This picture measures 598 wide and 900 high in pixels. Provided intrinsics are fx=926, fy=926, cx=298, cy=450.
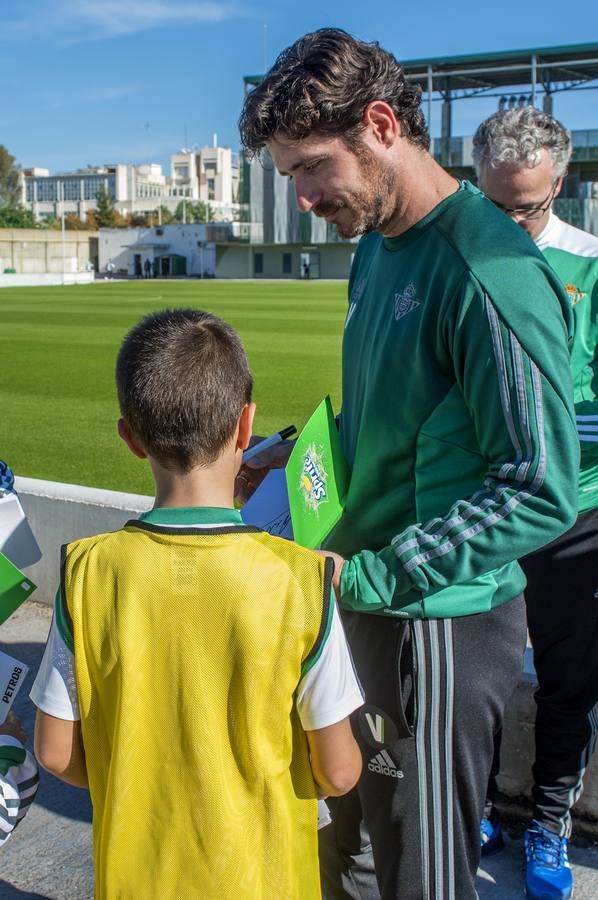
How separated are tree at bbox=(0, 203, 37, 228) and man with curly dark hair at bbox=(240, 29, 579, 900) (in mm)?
107614

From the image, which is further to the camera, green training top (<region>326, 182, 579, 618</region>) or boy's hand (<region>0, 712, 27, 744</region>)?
boy's hand (<region>0, 712, 27, 744</region>)

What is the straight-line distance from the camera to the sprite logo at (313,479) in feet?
6.51

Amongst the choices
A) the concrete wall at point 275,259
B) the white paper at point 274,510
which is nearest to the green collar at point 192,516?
the white paper at point 274,510

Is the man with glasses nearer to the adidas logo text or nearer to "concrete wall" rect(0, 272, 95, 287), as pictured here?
the adidas logo text

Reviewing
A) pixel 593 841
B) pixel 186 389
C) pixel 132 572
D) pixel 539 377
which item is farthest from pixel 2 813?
pixel 593 841

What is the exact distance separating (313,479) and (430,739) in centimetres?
61

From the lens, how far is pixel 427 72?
183 feet

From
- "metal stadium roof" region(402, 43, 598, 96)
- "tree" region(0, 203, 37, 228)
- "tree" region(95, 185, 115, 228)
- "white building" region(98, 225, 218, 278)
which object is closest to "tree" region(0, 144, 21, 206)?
"tree" region(0, 203, 37, 228)

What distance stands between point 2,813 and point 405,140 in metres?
1.69

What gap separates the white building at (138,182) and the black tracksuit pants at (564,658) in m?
158

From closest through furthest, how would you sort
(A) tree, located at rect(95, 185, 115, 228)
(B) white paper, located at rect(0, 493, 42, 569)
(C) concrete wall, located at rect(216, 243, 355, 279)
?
(B) white paper, located at rect(0, 493, 42, 569), (C) concrete wall, located at rect(216, 243, 355, 279), (A) tree, located at rect(95, 185, 115, 228)

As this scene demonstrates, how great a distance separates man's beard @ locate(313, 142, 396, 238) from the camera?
1.94 m

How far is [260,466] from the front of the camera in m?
2.46

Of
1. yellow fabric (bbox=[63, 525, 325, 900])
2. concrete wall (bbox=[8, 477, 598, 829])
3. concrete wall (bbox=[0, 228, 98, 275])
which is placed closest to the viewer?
yellow fabric (bbox=[63, 525, 325, 900])
